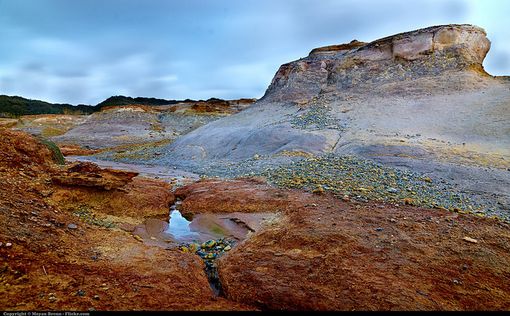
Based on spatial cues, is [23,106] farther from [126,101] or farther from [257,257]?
[257,257]

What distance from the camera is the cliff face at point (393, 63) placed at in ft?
71.5

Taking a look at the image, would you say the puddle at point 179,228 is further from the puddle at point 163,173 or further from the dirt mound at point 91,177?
the puddle at point 163,173

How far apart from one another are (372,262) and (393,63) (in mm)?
21320

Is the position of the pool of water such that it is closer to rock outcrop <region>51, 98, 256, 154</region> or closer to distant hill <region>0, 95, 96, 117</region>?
rock outcrop <region>51, 98, 256, 154</region>

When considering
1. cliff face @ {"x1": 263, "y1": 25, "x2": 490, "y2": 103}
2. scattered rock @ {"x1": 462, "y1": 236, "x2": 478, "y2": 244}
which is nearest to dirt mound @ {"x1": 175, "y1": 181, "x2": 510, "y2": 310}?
scattered rock @ {"x1": 462, "y1": 236, "x2": 478, "y2": 244}

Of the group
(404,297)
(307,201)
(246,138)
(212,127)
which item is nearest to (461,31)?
(246,138)

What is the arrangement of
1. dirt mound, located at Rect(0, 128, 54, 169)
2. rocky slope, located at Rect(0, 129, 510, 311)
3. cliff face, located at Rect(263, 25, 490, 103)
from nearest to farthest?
rocky slope, located at Rect(0, 129, 510, 311) → dirt mound, located at Rect(0, 128, 54, 169) → cliff face, located at Rect(263, 25, 490, 103)

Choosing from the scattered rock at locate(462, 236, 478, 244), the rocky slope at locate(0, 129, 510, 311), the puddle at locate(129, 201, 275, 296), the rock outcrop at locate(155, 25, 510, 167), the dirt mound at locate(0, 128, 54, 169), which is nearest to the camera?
the rocky slope at locate(0, 129, 510, 311)

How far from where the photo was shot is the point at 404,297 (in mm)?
4117

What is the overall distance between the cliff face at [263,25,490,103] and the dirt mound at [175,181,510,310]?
17.5 meters

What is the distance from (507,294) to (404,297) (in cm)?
136

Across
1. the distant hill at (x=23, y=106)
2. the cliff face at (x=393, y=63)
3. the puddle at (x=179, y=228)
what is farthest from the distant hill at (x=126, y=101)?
the puddle at (x=179, y=228)


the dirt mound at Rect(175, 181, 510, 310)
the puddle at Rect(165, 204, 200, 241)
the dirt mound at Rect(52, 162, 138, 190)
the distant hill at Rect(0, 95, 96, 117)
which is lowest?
the puddle at Rect(165, 204, 200, 241)

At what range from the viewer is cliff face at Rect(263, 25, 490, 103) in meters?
21.8
